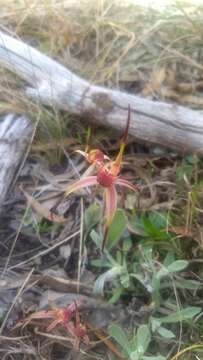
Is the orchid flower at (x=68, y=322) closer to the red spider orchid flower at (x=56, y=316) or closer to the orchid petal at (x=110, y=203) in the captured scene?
the red spider orchid flower at (x=56, y=316)

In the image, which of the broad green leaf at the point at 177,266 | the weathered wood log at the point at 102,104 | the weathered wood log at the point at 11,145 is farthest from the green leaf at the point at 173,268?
the weathered wood log at the point at 11,145

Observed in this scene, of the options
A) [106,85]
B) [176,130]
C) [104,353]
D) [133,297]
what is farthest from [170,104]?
[104,353]

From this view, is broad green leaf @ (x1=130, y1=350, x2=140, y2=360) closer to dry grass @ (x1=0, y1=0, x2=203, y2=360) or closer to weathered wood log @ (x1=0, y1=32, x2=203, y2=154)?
dry grass @ (x1=0, y1=0, x2=203, y2=360)

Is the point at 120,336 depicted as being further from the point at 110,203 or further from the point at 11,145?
the point at 11,145

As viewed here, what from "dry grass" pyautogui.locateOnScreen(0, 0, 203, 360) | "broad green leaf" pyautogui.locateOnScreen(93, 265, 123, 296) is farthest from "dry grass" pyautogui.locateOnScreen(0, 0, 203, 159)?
"broad green leaf" pyautogui.locateOnScreen(93, 265, 123, 296)

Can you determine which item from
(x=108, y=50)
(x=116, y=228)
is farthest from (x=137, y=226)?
(x=108, y=50)
